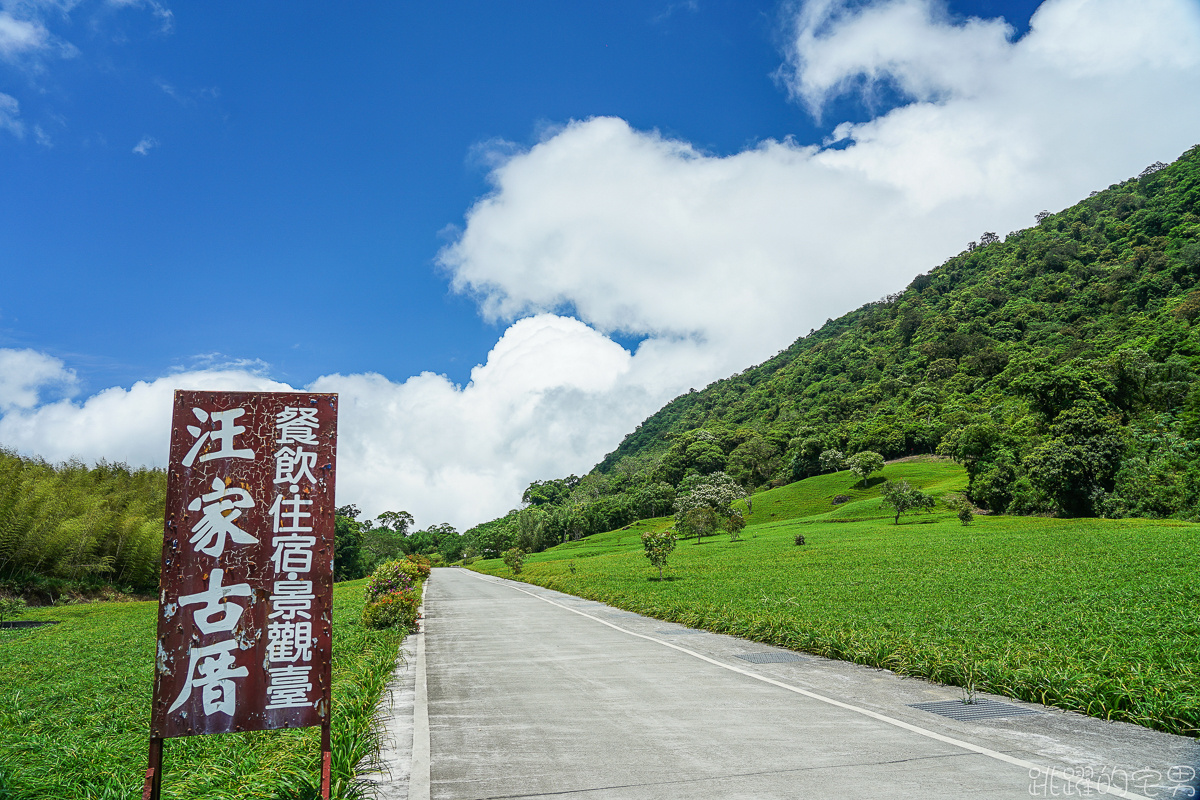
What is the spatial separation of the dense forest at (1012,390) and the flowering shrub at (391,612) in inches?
1841

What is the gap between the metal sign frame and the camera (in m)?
4.39

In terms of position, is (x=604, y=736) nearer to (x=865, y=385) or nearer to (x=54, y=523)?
(x=54, y=523)

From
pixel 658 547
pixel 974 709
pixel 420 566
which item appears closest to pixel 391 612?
pixel 658 547

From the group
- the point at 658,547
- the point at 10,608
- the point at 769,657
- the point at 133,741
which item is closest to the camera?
the point at 133,741

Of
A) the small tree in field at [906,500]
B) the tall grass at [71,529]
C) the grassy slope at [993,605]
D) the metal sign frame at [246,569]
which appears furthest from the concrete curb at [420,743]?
the small tree in field at [906,500]

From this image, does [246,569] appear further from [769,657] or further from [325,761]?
[769,657]

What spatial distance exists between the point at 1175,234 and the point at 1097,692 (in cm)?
12872

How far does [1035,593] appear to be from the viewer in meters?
16.4

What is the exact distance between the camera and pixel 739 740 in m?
6.21

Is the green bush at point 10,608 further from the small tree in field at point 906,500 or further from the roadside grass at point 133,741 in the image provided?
the small tree in field at point 906,500

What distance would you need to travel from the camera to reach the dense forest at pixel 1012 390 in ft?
156

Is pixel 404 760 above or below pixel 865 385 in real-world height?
below

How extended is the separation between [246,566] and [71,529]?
41206 millimetres

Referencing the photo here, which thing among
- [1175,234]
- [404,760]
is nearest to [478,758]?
[404,760]
